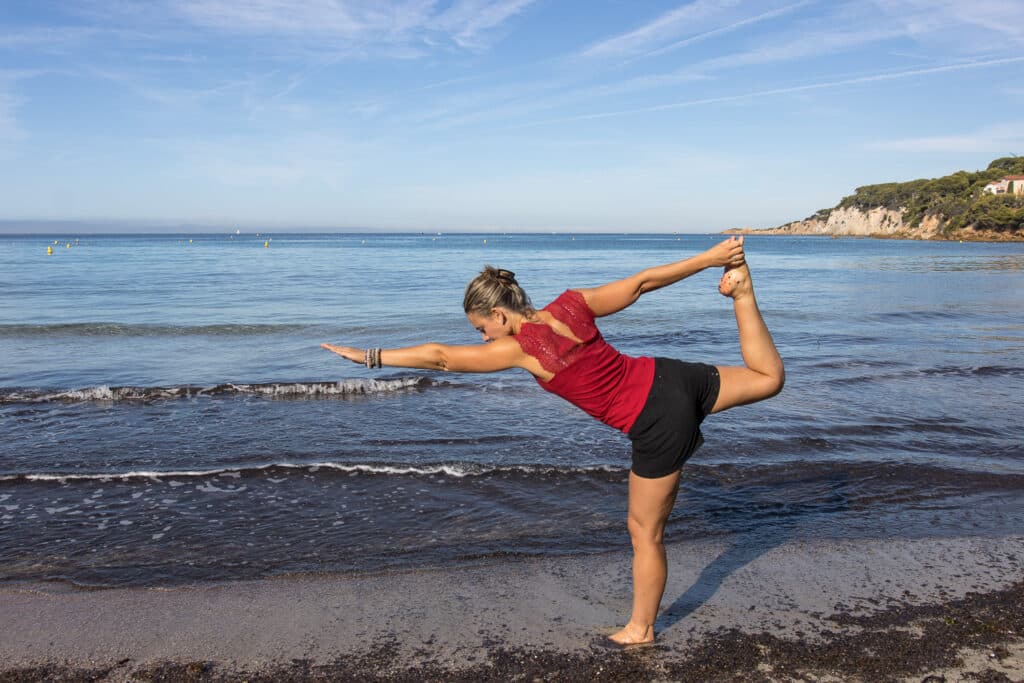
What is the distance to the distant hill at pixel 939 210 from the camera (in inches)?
3971

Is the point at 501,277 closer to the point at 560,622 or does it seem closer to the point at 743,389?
the point at 743,389

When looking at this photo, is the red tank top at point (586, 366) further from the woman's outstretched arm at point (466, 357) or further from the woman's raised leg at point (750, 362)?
the woman's raised leg at point (750, 362)

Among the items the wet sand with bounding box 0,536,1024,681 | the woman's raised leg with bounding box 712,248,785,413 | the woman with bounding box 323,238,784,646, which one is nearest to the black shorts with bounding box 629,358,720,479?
the woman with bounding box 323,238,784,646

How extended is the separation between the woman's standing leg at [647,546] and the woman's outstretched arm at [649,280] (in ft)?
2.99

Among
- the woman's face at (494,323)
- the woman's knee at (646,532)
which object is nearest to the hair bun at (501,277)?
the woman's face at (494,323)

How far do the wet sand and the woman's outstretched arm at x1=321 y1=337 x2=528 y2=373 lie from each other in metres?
1.59

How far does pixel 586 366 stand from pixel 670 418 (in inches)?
19.6

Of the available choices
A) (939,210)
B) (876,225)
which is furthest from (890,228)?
(939,210)

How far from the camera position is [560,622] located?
4.40 metres

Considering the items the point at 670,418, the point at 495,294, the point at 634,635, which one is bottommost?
the point at 634,635

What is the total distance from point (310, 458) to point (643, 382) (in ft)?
17.0

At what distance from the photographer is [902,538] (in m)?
5.67

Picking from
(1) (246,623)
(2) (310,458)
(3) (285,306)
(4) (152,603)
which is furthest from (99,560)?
(3) (285,306)

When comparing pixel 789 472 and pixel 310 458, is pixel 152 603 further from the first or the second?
pixel 789 472
